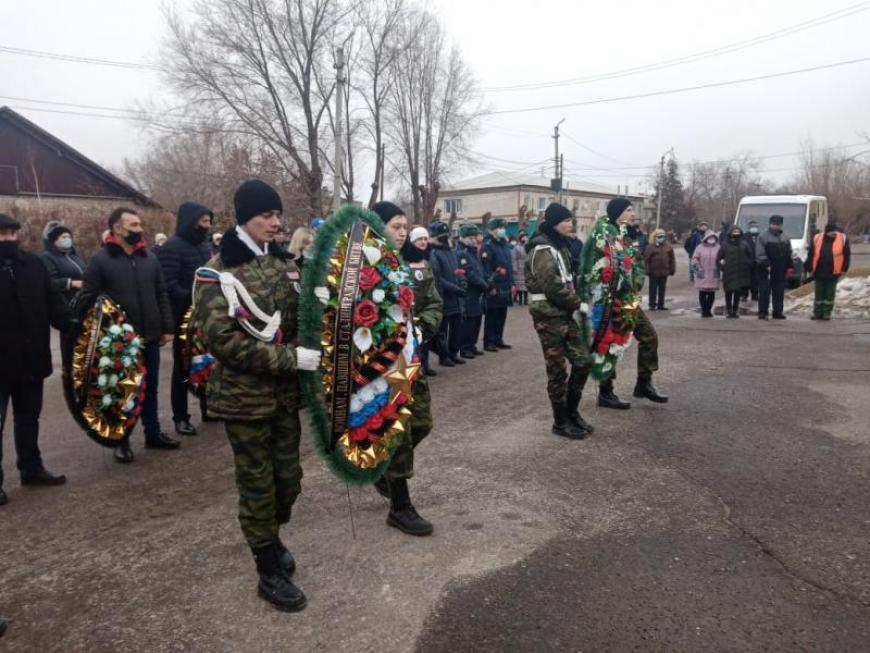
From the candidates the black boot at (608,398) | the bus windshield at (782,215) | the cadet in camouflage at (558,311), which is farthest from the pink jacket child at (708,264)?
the cadet in camouflage at (558,311)

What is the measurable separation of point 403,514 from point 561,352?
2340mm

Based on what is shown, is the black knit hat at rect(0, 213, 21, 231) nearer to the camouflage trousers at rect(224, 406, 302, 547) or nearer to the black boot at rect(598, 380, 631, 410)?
the camouflage trousers at rect(224, 406, 302, 547)

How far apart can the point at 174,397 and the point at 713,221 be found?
8722 cm

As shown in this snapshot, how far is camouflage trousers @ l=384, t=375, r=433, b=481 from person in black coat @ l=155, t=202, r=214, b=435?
2912mm

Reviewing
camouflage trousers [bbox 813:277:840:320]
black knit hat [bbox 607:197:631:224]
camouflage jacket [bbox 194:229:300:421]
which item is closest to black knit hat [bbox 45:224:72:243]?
camouflage jacket [bbox 194:229:300:421]

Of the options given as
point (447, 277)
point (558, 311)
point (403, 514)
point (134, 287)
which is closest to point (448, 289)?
point (447, 277)

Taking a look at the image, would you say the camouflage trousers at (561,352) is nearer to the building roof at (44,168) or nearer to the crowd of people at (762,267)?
the crowd of people at (762,267)

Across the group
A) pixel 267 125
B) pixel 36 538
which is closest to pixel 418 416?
pixel 36 538

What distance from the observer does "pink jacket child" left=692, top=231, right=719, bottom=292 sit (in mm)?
12867

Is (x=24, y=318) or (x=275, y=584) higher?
(x=24, y=318)

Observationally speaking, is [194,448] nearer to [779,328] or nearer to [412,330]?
[412,330]

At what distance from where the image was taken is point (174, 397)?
6.16 meters

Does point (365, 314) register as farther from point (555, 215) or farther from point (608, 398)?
point (608, 398)

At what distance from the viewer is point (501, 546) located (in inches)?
146
